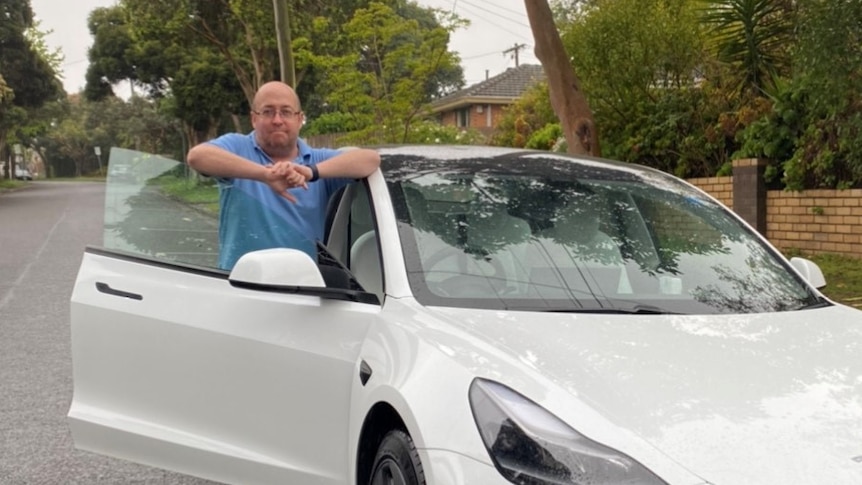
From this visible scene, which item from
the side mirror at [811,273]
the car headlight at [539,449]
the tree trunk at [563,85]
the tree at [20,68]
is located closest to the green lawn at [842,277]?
the tree trunk at [563,85]

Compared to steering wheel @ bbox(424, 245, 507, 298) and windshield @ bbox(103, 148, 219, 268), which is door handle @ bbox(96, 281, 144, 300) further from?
steering wheel @ bbox(424, 245, 507, 298)

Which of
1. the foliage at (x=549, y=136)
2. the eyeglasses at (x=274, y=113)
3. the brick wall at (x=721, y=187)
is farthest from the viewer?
the foliage at (x=549, y=136)

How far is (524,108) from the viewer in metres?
26.4

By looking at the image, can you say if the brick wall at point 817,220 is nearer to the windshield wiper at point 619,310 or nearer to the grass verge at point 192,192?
the windshield wiper at point 619,310

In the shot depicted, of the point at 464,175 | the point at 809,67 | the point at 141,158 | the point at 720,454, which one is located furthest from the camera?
the point at 809,67

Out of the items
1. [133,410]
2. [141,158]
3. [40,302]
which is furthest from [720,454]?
[40,302]

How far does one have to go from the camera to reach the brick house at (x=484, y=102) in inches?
1785

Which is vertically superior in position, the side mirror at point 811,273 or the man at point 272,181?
the man at point 272,181

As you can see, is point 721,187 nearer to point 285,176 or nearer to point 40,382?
point 40,382

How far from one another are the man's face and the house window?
140 ft

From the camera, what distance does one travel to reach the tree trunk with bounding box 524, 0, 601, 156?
9.57 metres

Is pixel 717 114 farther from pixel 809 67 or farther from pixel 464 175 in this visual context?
pixel 464 175

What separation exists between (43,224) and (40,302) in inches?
533

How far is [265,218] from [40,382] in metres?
3.83
